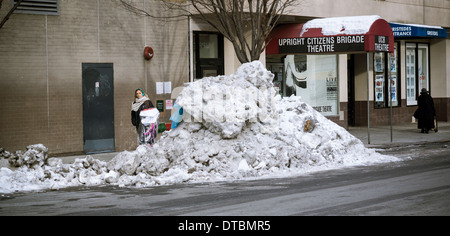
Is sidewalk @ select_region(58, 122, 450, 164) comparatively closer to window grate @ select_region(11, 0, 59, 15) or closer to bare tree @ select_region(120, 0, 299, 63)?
window grate @ select_region(11, 0, 59, 15)

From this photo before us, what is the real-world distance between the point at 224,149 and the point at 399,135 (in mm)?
10988

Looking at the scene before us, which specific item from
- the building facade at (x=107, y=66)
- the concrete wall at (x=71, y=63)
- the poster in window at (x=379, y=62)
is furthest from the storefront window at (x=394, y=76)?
the concrete wall at (x=71, y=63)

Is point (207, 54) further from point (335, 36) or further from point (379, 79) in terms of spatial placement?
point (379, 79)

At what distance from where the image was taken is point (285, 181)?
35.6 feet

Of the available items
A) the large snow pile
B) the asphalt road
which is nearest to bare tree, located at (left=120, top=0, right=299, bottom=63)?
the large snow pile

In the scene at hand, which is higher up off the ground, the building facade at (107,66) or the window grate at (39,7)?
the window grate at (39,7)

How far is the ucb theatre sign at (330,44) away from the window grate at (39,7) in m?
8.19

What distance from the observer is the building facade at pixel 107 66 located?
1495cm

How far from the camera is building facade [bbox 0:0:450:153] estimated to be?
14945 mm

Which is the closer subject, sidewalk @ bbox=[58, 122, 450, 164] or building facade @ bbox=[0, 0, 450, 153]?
building facade @ bbox=[0, 0, 450, 153]

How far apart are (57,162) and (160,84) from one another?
6.27 meters

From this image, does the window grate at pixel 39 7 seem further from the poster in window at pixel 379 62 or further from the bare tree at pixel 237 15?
the poster in window at pixel 379 62

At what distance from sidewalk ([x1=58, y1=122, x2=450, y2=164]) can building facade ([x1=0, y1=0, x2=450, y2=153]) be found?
0.75 meters

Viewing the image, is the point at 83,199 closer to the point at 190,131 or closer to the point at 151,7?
the point at 190,131
